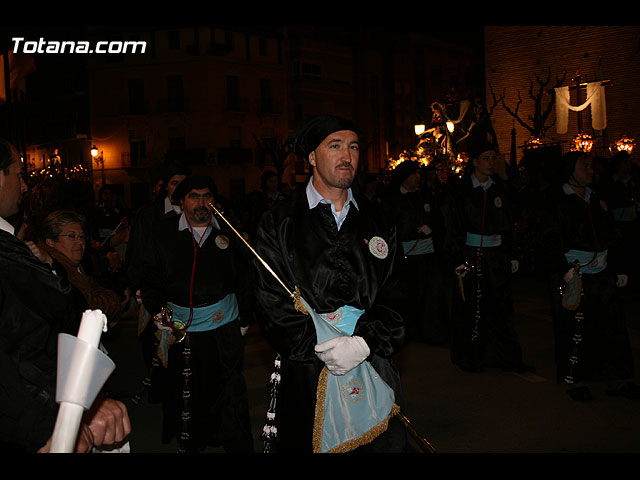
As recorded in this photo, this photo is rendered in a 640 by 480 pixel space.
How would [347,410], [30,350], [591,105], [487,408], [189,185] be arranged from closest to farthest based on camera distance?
1. [30,350]
2. [347,410]
3. [189,185]
4. [487,408]
5. [591,105]

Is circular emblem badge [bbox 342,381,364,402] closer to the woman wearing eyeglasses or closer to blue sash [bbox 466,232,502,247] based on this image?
the woman wearing eyeglasses

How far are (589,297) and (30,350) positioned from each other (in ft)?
17.2

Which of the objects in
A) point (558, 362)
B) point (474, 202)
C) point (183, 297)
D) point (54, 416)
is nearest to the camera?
point (54, 416)

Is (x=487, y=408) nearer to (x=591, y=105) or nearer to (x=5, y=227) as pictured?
(x=5, y=227)

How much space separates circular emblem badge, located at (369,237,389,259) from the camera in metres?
3.38

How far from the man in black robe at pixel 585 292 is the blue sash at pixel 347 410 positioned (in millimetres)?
3354

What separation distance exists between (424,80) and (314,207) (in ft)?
172

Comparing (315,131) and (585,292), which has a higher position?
(315,131)

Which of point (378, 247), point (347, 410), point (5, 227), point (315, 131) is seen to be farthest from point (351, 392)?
point (5, 227)

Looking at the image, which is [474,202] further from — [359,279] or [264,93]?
[264,93]

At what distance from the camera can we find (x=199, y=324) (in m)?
4.81

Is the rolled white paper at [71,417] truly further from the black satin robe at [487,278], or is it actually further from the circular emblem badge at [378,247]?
the black satin robe at [487,278]

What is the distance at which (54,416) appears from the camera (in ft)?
6.34

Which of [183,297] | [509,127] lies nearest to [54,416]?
[183,297]
